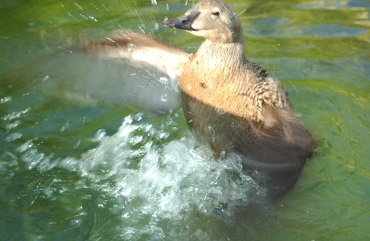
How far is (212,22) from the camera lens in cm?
485

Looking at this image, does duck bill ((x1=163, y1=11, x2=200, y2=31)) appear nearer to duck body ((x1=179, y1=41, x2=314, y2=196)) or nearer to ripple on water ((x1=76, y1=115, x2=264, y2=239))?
duck body ((x1=179, y1=41, x2=314, y2=196))

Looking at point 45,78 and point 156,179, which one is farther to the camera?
point 45,78

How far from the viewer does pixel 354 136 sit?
19.5 feet

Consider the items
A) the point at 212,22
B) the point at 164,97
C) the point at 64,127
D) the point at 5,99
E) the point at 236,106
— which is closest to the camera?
the point at 212,22

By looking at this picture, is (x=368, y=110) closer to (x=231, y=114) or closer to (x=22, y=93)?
(x=231, y=114)

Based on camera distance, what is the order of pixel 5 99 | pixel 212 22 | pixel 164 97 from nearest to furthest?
1. pixel 212 22
2. pixel 164 97
3. pixel 5 99

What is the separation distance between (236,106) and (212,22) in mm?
629

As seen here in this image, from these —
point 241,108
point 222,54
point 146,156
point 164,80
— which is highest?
point 222,54

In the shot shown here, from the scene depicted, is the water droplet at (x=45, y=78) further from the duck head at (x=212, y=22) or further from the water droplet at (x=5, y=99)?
the duck head at (x=212, y=22)

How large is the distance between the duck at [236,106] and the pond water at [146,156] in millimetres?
242

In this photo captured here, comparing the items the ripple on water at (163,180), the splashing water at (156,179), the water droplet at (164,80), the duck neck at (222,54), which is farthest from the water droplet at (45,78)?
the duck neck at (222,54)

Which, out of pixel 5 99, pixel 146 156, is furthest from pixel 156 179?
pixel 5 99

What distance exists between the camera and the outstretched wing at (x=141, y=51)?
5.46 m

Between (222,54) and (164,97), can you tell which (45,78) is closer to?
(164,97)
